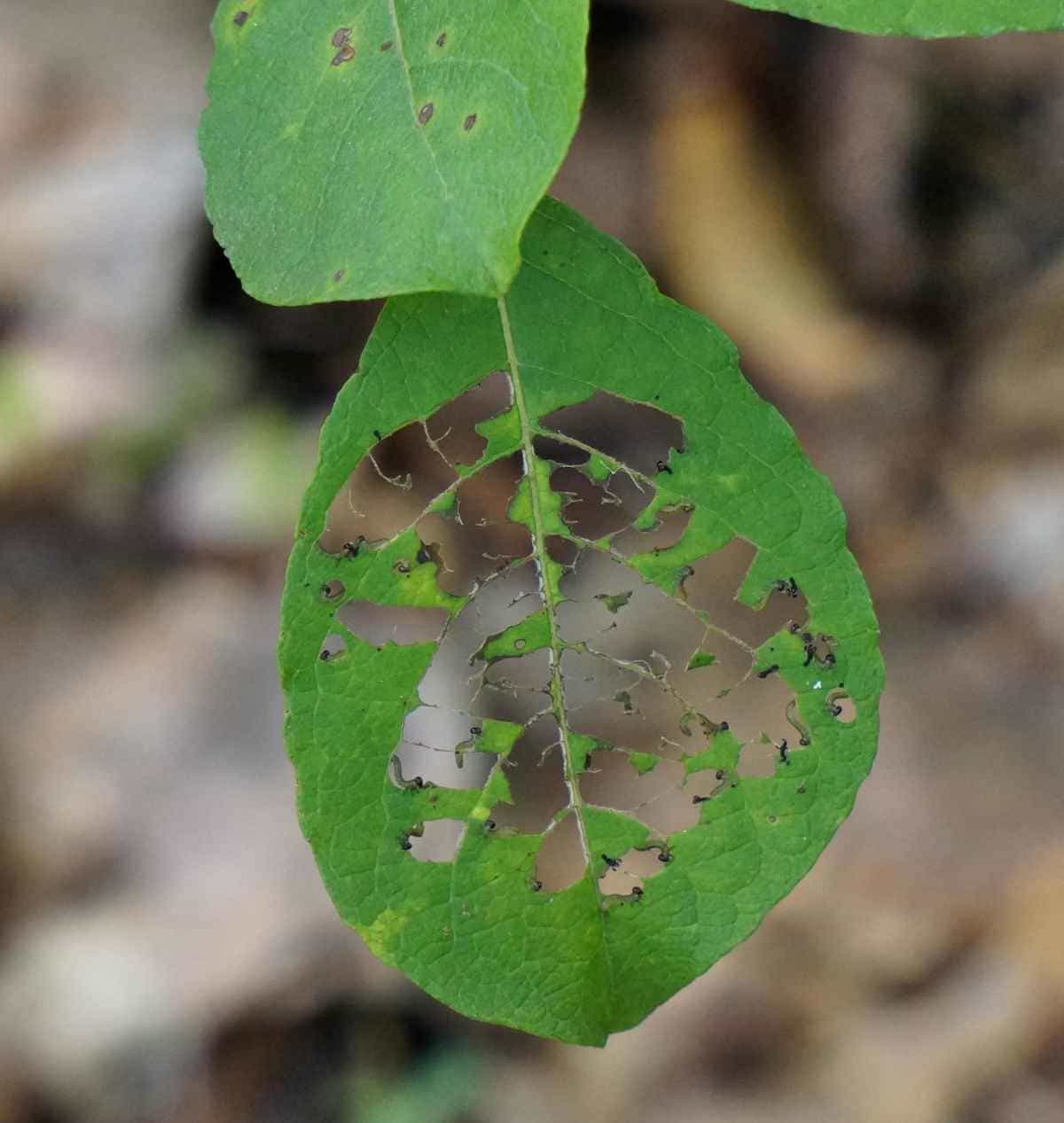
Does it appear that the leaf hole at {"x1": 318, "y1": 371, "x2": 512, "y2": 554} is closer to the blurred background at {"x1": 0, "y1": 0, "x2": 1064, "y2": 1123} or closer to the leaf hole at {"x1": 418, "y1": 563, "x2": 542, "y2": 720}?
the blurred background at {"x1": 0, "y1": 0, "x2": 1064, "y2": 1123}

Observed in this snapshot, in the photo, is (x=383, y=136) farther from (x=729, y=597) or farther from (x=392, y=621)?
(x=392, y=621)

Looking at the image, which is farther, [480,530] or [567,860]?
[480,530]

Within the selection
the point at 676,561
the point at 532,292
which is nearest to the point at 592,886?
the point at 676,561

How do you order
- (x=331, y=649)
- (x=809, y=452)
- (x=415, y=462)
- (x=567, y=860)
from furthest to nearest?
1. (x=809, y=452)
2. (x=415, y=462)
3. (x=567, y=860)
4. (x=331, y=649)

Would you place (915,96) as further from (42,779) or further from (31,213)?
(42,779)

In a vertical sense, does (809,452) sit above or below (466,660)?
above

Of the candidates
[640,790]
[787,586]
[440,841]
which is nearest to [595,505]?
[640,790]

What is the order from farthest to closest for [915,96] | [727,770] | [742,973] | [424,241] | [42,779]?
1. [915,96]
2. [42,779]
3. [742,973]
4. [727,770]
5. [424,241]
